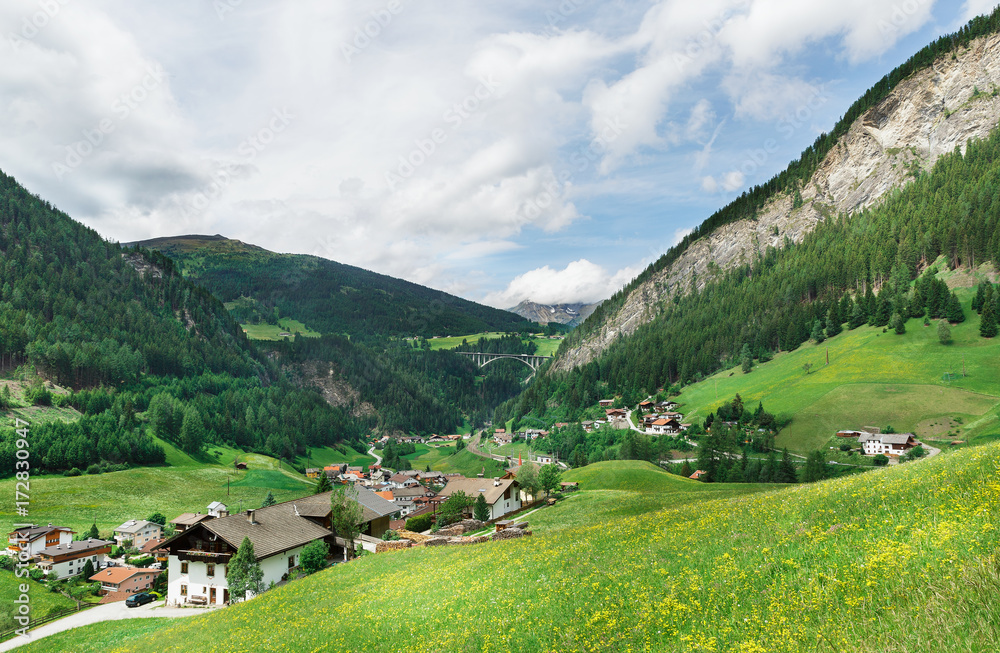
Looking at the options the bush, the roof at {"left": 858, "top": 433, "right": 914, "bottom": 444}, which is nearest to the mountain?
the roof at {"left": 858, "top": 433, "right": 914, "bottom": 444}

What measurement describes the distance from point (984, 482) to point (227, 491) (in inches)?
5551

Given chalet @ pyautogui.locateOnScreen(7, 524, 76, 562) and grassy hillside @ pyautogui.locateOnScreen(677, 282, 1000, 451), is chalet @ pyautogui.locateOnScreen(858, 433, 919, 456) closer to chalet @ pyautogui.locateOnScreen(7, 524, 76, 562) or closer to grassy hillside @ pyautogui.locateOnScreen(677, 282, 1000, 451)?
grassy hillside @ pyautogui.locateOnScreen(677, 282, 1000, 451)

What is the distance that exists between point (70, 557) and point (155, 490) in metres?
49.8

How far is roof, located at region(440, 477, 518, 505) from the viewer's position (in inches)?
2754

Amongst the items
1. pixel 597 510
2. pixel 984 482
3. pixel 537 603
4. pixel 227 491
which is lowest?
pixel 227 491

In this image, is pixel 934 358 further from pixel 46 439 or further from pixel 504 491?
pixel 46 439

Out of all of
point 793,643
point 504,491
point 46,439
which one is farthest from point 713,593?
point 46,439

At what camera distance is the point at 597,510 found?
169 feet

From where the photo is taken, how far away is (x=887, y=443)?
94.8 meters

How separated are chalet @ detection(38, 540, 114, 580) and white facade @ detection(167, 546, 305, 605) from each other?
33.1 metres

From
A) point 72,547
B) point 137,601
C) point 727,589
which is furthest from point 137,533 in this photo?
point 727,589

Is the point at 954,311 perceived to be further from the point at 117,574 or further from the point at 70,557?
the point at 70,557

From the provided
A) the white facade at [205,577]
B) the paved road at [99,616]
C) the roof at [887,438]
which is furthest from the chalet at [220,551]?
the roof at [887,438]

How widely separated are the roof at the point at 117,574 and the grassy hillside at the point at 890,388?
120322 mm
